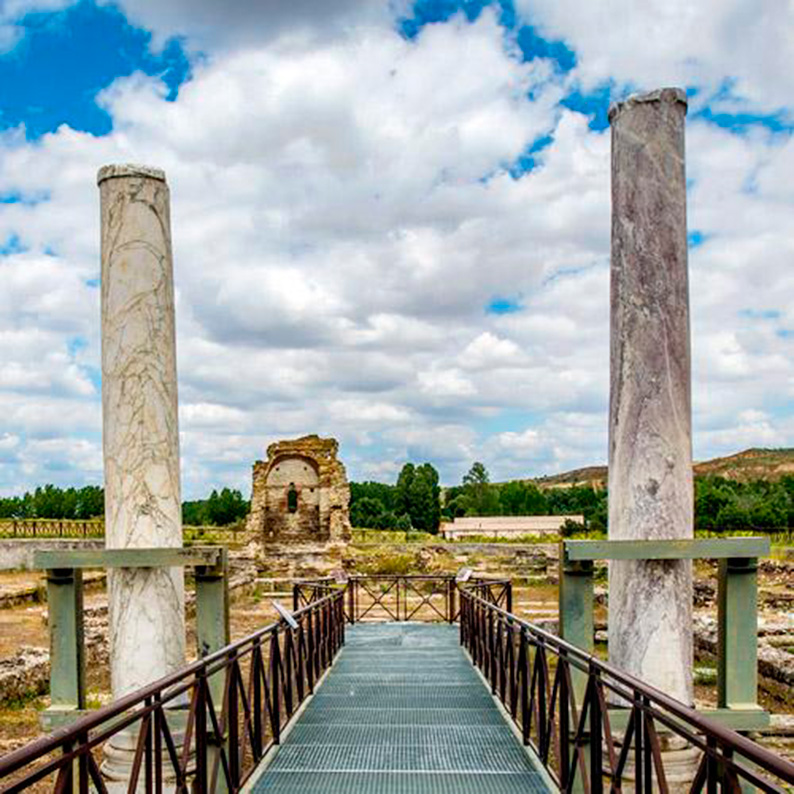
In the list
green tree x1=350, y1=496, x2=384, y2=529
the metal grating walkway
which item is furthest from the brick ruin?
the metal grating walkway

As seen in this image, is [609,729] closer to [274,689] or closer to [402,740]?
[402,740]

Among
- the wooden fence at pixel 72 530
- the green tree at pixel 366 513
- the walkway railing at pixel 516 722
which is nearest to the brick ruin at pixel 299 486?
the wooden fence at pixel 72 530

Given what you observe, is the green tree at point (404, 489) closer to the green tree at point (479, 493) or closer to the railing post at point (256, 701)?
the green tree at point (479, 493)

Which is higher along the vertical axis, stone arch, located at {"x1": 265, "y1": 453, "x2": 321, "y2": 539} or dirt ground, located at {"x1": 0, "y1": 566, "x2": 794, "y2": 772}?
stone arch, located at {"x1": 265, "y1": 453, "x2": 321, "y2": 539}

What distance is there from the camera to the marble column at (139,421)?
670 centimetres

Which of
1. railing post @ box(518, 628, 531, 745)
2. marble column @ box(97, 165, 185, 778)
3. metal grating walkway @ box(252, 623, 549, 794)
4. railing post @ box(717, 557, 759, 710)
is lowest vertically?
metal grating walkway @ box(252, 623, 549, 794)

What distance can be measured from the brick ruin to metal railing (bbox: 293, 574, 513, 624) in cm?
986

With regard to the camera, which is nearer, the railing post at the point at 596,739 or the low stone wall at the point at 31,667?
the railing post at the point at 596,739

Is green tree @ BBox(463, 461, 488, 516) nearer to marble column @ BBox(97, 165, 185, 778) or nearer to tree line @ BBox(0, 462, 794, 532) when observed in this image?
tree line @ BBox(0, 462, 794, 532)

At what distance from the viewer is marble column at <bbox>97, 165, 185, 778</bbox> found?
22.0ft

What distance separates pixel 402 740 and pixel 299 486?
31.1m

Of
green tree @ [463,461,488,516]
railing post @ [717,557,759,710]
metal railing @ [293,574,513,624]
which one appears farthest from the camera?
green tree @ [463,461,488,516]

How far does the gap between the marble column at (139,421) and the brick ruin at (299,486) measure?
1121 inches

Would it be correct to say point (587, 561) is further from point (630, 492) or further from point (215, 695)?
point (215, 695)
